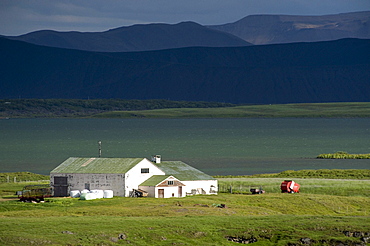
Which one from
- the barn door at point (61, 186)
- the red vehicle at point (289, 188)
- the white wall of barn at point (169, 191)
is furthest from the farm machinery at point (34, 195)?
the red vehicle at point (289, 188)

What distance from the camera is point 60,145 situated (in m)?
171

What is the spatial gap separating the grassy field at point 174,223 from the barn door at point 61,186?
6.44 m

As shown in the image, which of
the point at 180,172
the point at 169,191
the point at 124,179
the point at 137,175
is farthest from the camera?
the point at 180,172

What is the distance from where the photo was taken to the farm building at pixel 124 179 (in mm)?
62469

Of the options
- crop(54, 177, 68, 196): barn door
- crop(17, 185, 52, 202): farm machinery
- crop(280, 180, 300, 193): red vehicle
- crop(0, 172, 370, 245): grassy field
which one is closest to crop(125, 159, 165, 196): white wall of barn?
crop(0, 172, 370, 245): grassy field

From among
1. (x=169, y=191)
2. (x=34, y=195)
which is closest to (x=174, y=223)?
(x=34, y=195)

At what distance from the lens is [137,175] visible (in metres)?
63.6

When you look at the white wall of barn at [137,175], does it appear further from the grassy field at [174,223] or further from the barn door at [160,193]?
the grassy field at [174,223]

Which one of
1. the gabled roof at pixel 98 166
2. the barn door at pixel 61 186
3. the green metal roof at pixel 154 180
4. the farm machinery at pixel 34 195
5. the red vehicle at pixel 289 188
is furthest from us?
the red vehicle at pixel 289 188

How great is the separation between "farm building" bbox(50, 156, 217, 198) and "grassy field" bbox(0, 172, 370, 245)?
454 cm

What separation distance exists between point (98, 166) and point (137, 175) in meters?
3.69

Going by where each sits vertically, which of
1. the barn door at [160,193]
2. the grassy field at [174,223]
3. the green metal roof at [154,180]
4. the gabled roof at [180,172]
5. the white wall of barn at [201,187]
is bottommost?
the grassy field at [174,223]

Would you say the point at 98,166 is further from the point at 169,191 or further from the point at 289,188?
the point at 289,188

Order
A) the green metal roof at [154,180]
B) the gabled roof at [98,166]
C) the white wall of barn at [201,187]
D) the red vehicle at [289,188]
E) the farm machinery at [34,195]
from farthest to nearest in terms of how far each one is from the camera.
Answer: the red vehicle at [289,188] < the white wall of barn at [201,187] < the gabled roof at [98,166] < the green metal roof at [154,180] < the farm machinery at [34,195]
